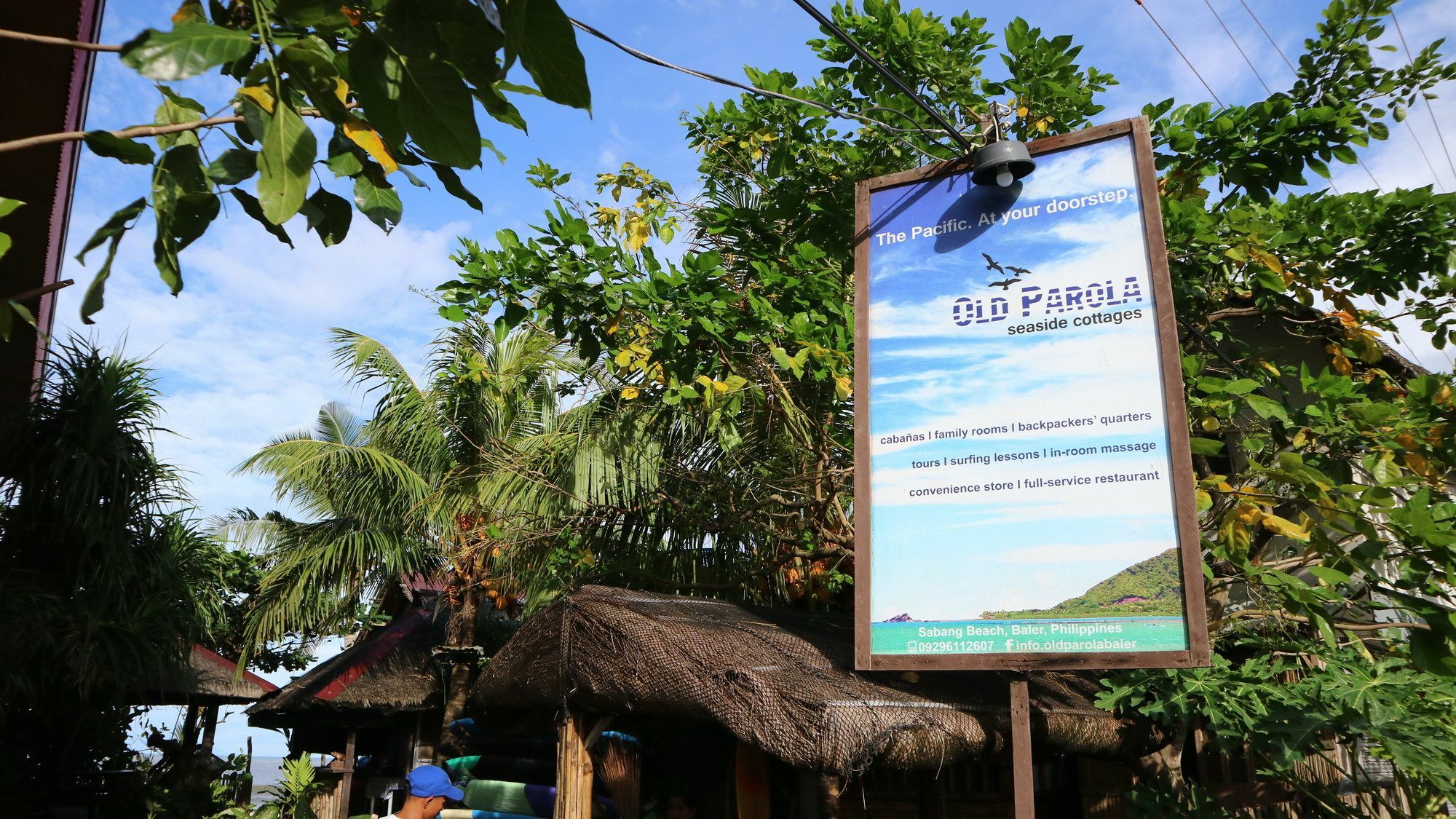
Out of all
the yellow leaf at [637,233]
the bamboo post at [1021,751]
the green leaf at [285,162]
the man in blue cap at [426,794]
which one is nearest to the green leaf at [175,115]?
the green leaf at [285,162]

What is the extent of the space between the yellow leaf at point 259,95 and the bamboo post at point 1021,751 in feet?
11.4

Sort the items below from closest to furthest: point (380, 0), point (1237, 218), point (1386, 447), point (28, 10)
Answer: point (380, 0), point (28, 10), point (1386, 447), point (1237, 218)

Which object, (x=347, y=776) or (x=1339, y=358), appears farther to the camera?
(x=347, y=776)

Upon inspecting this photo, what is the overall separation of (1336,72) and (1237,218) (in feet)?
4.31

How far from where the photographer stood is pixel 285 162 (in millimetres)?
1451

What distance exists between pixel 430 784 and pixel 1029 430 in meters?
3.30

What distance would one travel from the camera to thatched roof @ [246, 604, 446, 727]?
47.8ft

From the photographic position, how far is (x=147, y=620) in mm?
10445

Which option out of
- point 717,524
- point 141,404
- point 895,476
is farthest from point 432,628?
point 895,476

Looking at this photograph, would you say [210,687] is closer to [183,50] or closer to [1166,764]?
[1166,764]

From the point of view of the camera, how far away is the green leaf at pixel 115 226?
1702mm

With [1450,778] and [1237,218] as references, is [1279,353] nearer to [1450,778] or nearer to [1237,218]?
[1237,218]

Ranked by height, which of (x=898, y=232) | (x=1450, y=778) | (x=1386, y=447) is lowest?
(x=1450, y=778)

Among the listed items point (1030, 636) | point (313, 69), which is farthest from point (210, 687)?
point (313, 69)
